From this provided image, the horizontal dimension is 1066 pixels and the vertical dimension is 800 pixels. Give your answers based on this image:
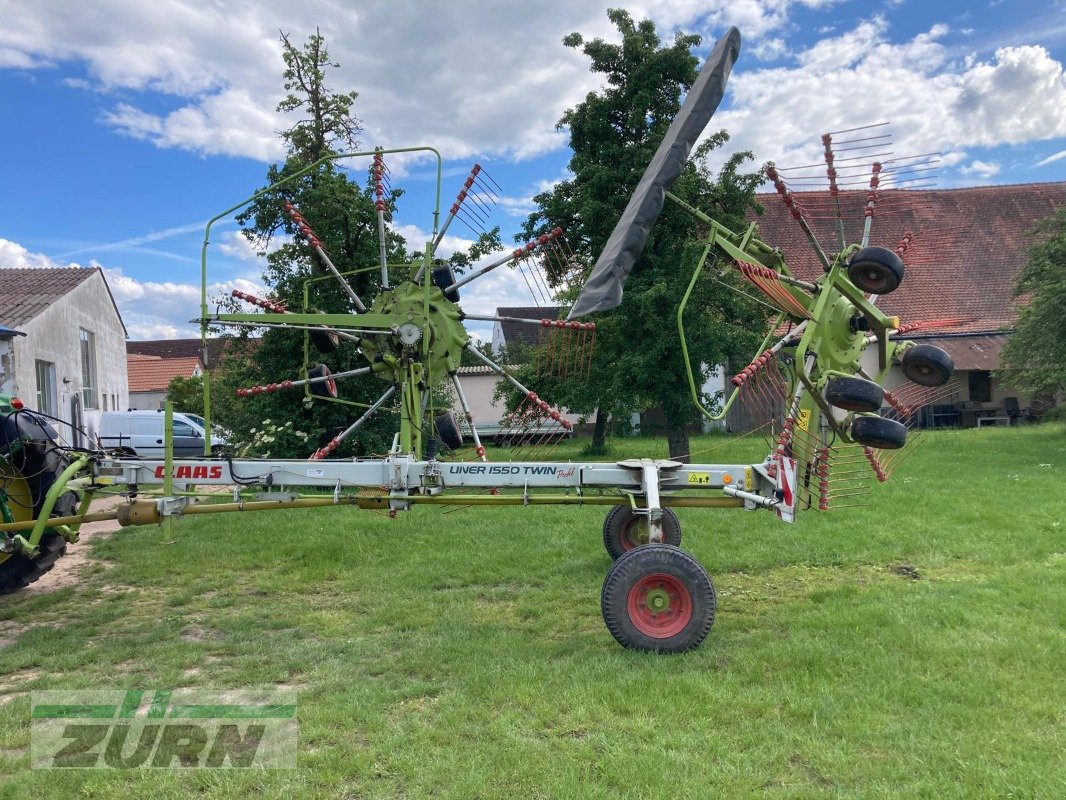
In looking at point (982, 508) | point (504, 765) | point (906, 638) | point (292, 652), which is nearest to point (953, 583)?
point (906, 638)

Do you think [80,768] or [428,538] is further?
[428,538]

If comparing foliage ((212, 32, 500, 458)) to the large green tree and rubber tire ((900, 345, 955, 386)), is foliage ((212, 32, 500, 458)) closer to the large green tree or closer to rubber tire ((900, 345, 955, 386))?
the large green tree

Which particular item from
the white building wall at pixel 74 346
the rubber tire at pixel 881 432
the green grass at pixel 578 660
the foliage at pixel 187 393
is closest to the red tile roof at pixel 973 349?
the green grass at pixel 578 660

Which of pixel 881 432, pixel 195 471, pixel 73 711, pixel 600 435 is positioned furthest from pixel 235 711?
pixel 600 435

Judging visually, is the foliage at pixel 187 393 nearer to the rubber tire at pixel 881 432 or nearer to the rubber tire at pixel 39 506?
the rubber tire at pixel 39 506

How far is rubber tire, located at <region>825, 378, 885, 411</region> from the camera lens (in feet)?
16.7

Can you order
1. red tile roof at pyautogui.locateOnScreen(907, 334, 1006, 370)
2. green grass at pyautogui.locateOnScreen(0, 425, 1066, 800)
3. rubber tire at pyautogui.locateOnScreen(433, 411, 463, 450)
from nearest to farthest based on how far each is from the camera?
green grass at pyautogui.locateOnScreen(0, 425, 1066, 800), rubber tire at pyautogui.locateOnScreen(433, 411, 463, 450), red tile roof at pyautogui.locateOnScreen(907, 334, 1006, 370)

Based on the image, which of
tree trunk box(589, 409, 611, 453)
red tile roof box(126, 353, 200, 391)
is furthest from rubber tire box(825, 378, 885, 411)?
red tile roof box(126, 353, 200, 391)

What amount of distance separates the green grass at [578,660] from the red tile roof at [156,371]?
33338 mm

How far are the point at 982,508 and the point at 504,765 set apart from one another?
859cm

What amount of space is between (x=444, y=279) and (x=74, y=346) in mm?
16791

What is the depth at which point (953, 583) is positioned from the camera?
6.66 m

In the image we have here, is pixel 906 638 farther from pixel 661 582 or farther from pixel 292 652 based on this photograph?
pixel 292 652

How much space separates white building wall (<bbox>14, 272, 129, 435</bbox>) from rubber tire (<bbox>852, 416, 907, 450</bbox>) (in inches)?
519
